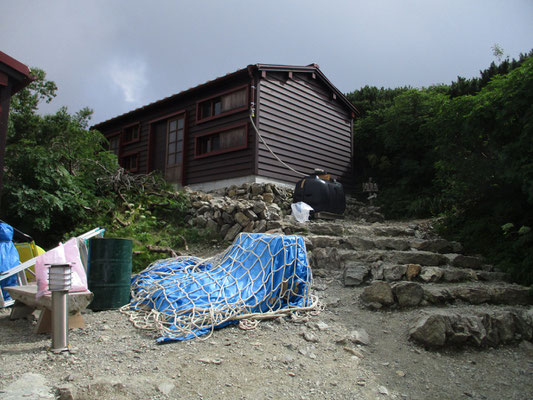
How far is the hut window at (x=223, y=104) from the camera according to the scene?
1031 centimetres

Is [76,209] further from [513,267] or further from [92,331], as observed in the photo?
[513,267]

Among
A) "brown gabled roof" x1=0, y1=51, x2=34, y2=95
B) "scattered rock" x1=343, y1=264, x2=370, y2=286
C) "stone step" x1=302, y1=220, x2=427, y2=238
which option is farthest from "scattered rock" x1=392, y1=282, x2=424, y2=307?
"brown gabled roof" x1=0, y1=51, x2=34, y2=95

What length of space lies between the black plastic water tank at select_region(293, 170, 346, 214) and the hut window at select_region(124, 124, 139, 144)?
763 centimetres

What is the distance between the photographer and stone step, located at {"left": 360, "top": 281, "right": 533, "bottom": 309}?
3834mm

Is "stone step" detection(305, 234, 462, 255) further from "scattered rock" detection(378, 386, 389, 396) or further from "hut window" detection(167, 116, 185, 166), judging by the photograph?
"hut window" detection(167, 116, 185, 166)

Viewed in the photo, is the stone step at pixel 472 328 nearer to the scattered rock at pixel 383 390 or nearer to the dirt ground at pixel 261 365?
the dirt ground at pixel 261 365

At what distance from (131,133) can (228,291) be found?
11820mm

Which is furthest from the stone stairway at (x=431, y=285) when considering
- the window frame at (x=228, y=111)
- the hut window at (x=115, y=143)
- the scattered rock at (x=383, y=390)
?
the hut window at (x=115, y=143)

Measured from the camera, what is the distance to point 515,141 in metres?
4.87

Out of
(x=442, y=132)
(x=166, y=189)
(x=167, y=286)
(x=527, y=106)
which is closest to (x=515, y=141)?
(x=527, y=106)

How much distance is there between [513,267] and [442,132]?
244 cm

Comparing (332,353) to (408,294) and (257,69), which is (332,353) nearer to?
(408,294)

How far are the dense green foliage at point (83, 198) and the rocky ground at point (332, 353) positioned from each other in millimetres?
2832

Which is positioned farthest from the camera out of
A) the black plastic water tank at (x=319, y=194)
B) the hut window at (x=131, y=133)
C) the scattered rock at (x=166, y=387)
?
the hut window at (x=131, y=133)
